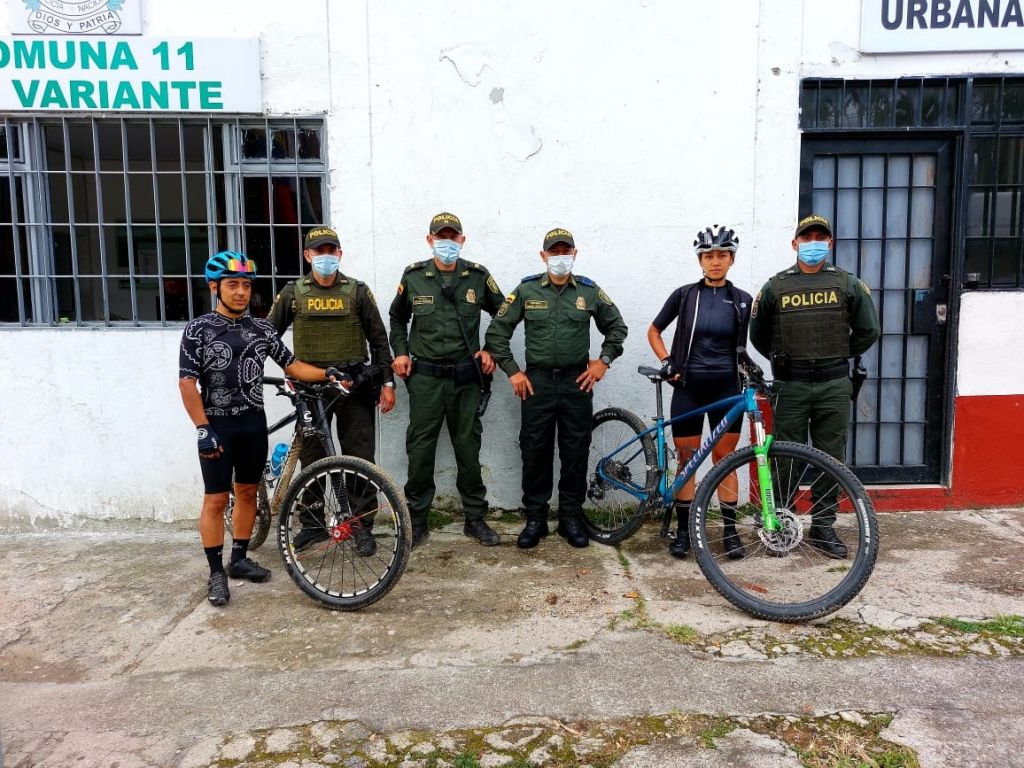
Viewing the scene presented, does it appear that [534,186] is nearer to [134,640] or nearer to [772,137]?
[772,137]

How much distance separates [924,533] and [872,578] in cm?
104

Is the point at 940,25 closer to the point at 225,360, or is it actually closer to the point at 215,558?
the point at 225,360

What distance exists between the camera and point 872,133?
512 centimetres

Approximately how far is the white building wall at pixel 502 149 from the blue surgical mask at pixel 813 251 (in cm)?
83

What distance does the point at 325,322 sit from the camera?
4539 millimetres

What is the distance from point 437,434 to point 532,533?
881mm

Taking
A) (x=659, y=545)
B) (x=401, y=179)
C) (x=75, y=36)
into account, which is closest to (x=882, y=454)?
(x=659, y=545)

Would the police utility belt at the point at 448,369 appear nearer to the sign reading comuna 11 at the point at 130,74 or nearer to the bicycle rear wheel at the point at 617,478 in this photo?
the bicycle rear wheel at the point at 617,478

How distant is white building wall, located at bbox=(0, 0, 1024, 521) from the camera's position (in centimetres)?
493

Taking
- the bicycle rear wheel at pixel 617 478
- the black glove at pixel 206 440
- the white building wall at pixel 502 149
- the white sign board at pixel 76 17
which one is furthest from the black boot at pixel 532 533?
the white sign board at pixel 76 17

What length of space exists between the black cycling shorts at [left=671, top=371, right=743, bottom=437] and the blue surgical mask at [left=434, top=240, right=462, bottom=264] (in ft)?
5.30

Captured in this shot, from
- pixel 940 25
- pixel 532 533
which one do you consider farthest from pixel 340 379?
pixel 940 25

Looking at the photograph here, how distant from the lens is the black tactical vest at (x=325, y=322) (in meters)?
4.52

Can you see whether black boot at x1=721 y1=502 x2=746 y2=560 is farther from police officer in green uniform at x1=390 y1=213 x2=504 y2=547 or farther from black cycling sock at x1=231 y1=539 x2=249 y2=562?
black cycling sock at x1=231 y1=539 x2=249 y2=562
